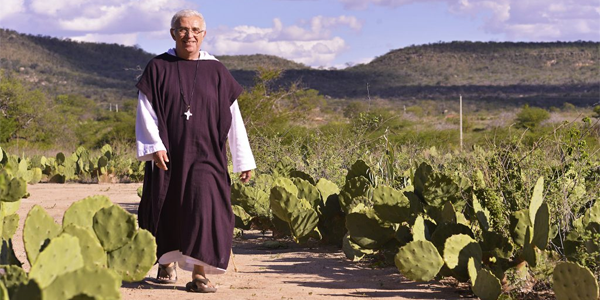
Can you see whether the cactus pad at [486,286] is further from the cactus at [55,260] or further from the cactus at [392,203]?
the cactus at [55,260]

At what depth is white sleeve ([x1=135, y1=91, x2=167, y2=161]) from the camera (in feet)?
16.6

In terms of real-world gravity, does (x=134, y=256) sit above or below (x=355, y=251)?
above

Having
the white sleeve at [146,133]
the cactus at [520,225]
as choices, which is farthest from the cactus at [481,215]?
the white sleeve at [146,133]

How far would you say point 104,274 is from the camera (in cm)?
322

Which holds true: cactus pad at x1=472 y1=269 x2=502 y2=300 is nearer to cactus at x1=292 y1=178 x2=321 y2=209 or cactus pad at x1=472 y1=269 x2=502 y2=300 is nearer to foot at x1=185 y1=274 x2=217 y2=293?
foot at x1=185 y1=274 x2=217 y2=293

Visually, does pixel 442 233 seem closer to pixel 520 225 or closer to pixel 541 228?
pixel 520 225

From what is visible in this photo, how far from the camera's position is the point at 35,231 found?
169 inches

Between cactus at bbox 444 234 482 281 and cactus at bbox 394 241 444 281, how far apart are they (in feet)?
0.25

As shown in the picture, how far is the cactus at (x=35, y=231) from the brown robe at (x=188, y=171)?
93cm

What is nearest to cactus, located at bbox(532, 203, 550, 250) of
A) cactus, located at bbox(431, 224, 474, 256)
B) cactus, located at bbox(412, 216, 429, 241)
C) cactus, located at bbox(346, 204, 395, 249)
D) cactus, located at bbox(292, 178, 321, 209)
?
cactus, located at bbox(431, 224, 474, 256)

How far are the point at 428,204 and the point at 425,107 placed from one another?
43.4 m

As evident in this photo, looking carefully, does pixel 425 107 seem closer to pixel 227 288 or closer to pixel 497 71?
pixel 497 71

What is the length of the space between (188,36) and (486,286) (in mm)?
2211

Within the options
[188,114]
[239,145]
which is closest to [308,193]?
[239,145]
